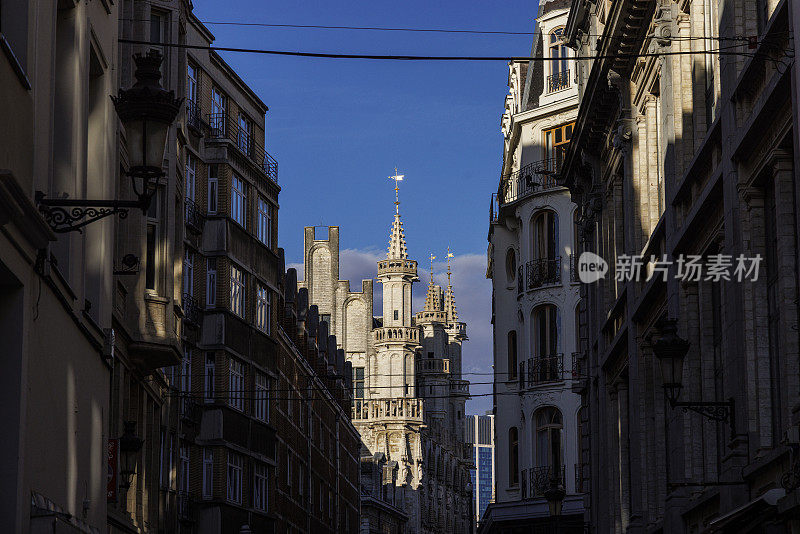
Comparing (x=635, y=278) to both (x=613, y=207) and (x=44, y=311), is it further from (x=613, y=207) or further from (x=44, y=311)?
(x=44, y=311)

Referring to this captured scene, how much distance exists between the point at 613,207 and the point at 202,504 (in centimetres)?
2280

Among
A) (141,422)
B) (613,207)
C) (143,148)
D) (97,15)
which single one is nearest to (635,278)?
(613,207)

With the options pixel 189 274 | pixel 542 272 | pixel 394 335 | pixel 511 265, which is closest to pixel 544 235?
pixel 542 272

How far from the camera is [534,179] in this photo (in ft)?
158

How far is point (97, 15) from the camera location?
16.8 metres

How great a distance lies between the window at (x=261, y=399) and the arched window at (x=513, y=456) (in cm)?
1014

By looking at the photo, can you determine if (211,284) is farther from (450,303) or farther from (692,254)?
(450,303)

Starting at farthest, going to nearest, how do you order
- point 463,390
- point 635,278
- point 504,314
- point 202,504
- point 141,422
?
point 463,390
point 504,314
point 202,504
point 141,422
point 635,278

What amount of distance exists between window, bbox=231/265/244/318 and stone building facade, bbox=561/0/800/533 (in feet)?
62.9

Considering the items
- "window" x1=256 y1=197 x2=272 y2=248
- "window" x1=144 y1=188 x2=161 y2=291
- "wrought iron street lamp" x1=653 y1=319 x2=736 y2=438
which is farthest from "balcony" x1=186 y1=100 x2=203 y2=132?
"wrought iron street lamp" x1=653 y1=319 x2=736 y2=438

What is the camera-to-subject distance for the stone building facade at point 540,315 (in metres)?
45.8

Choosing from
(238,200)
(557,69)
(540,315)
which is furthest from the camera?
(238,200)

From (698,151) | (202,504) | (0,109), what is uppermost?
(698,151)

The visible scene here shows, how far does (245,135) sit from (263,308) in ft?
22.7
